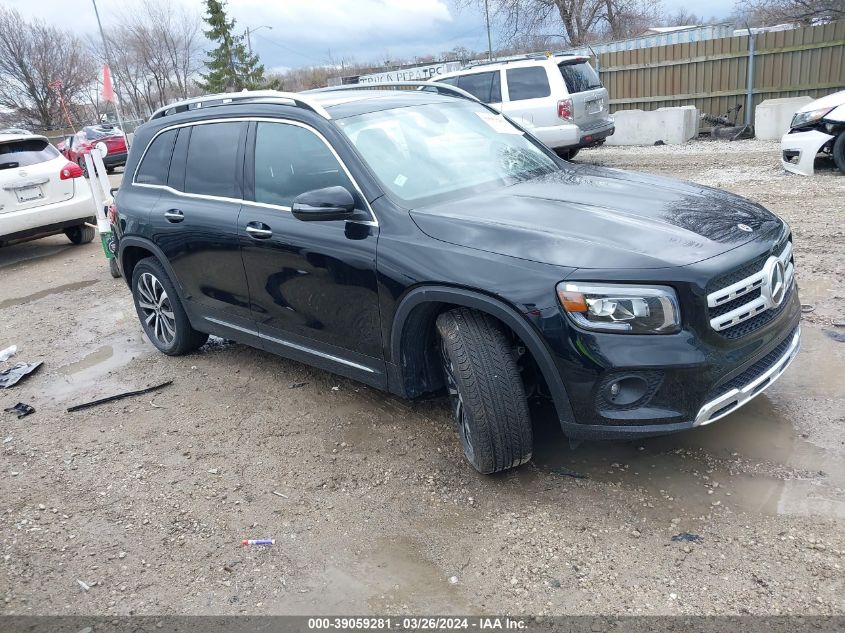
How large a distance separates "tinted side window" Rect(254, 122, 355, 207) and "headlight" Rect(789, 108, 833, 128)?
781cm

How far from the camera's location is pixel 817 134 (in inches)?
359

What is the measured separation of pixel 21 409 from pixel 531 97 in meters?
10.5

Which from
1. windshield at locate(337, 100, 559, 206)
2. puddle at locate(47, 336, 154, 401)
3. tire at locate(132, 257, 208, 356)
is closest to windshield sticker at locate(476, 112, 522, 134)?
windshield at locate(337, 100, 559, 206)

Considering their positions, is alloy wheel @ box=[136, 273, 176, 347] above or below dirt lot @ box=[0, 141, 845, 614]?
above

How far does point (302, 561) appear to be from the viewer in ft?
9.90

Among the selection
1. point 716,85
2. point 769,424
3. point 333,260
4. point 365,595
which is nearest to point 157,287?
Result: point 333,260

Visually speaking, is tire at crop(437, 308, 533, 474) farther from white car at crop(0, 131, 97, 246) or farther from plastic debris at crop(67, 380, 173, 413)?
white car at crop(0, 131, 97, 246)

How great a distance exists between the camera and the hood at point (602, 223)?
9.50 ft

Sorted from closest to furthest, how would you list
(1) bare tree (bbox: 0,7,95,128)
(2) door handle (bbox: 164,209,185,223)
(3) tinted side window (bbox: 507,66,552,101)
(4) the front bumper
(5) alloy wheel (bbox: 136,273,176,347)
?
1. (2) door handle (bbox: 164,209,185,223)
2. (5) alloy wheel (bbox: 136,273,176,347)
3. (4) the front bumper
4. (3) tinted side window (bbox: 507,66,552,101)
5. (1) bare tree (bbox: 0,7,95,128)

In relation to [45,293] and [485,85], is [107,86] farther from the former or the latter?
[485,85]

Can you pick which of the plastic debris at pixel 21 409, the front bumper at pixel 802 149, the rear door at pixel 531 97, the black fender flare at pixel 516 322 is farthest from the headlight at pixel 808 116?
the plastic debris at pixel 21 409

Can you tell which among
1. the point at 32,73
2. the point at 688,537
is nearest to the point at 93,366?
the point at 688,537

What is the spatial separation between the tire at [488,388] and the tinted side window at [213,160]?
6.42 ft

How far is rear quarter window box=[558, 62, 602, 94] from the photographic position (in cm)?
1266
